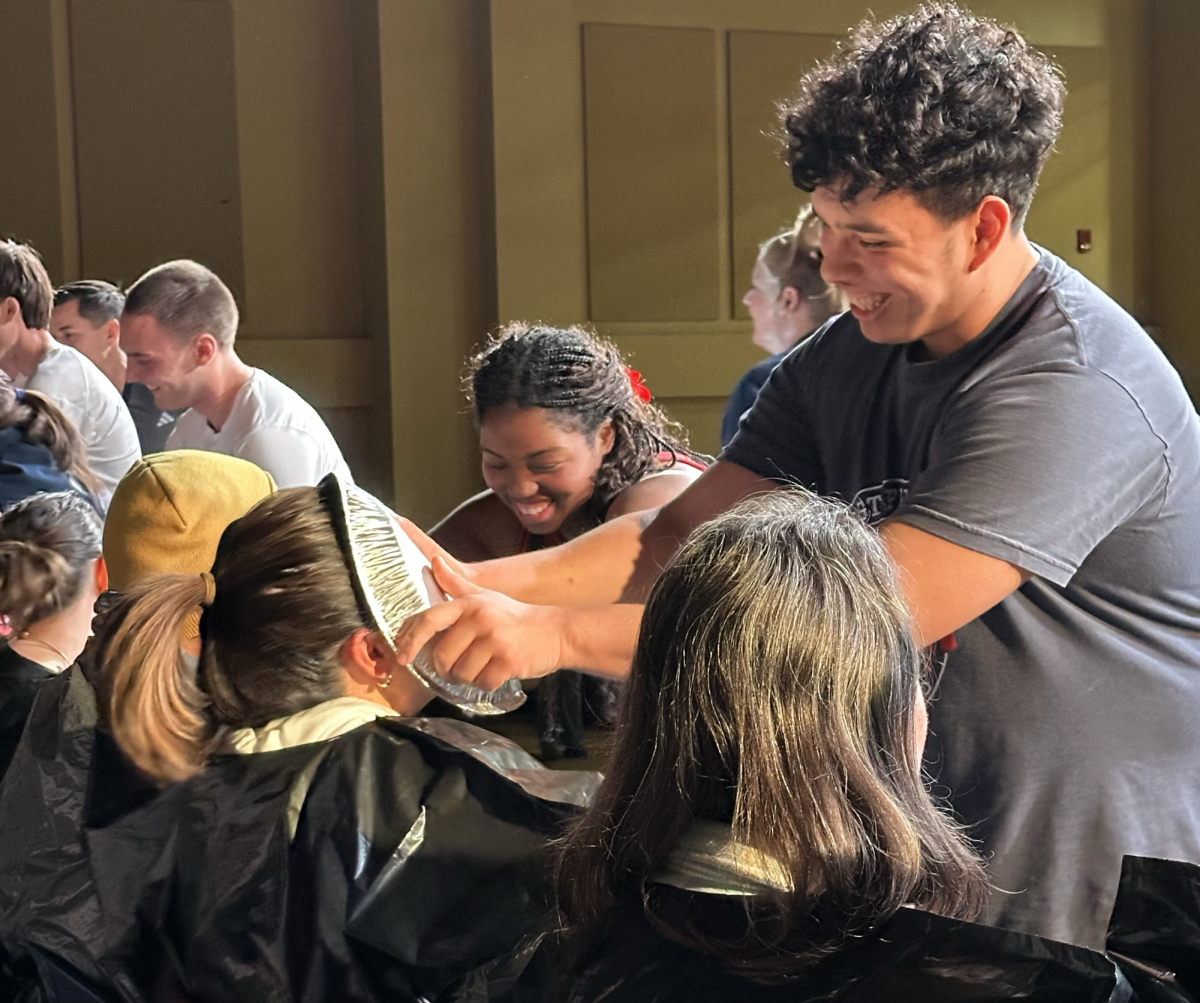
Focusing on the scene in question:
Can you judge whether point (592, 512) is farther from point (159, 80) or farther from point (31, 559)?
point (159, 80)

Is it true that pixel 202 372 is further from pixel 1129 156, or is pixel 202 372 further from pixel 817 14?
pixel 1129 156

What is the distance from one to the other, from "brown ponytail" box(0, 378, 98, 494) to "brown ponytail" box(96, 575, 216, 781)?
1.45 metres

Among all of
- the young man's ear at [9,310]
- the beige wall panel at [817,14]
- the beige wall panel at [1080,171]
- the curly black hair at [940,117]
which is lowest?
the young man's ear at [9,310]

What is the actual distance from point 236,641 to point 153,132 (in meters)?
4.42

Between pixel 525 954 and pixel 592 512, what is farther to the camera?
pixel 592 512

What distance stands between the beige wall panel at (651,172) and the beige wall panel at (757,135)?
97 millimetres

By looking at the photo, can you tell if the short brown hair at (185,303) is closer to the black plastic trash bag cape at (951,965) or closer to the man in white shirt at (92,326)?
the man in white shirt at (92,326)

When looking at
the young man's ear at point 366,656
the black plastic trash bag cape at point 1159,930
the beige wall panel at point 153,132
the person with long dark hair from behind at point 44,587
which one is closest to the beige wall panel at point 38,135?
the beige wall panel at point 153,132

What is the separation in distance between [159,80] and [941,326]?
470 cm

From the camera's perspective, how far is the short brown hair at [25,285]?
3.32 metres

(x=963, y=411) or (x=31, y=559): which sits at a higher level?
(x=963, y=411)

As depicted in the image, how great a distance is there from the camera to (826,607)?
37.8 inches

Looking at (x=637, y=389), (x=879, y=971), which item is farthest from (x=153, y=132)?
(x=879, y=971)

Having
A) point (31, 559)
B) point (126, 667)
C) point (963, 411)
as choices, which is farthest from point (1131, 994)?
point (31, 559)
